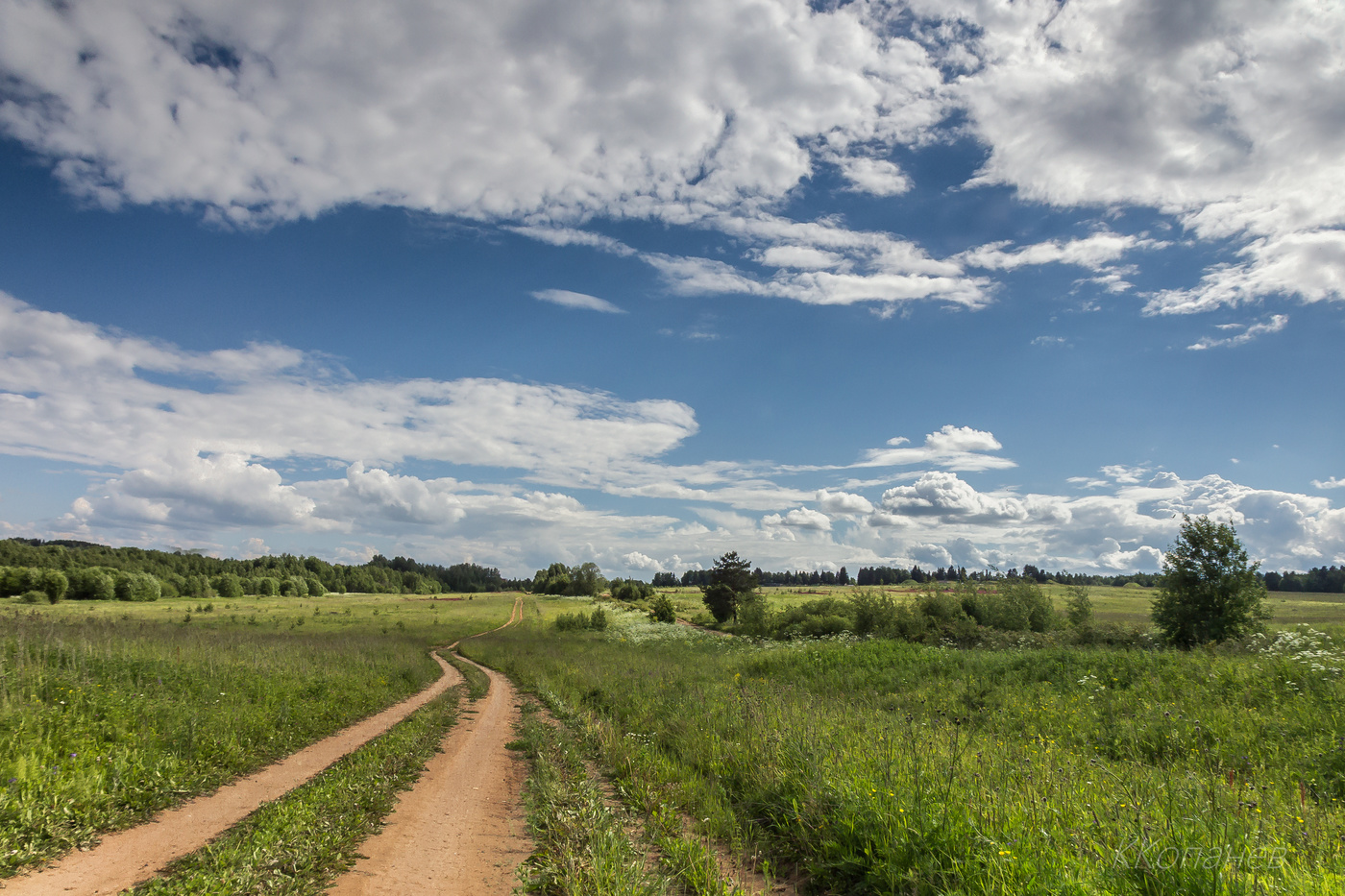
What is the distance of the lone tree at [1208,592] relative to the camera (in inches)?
1024

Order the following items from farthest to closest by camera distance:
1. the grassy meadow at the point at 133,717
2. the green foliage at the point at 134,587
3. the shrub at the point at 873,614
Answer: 1. the green foliage at the point at 134,587
2. the shrub at the point at 873,614
3. the grassy meadow at the point at 133,717

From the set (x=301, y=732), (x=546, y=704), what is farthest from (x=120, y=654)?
(x=546, y=704)

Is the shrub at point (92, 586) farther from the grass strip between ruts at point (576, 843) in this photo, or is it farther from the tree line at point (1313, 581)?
the tree line at point (1313, 581)

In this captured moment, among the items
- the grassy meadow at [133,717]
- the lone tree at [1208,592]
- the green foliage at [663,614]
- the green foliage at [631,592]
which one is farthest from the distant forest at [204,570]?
the lone tree at [1208,592]

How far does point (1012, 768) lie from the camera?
696cm

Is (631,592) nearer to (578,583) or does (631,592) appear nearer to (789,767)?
(578,583)

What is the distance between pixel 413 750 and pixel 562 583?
137 metres

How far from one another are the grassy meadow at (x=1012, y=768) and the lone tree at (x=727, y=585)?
1797 inches

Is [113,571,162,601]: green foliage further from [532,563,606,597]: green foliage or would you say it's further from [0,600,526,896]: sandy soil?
[0,600,526,896]: sandy soil

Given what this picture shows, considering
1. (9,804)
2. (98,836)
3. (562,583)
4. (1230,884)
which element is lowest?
(562,583)

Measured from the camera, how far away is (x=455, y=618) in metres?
71.5

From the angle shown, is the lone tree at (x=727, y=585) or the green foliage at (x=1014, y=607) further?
the lone tree at (x=727, y=585)

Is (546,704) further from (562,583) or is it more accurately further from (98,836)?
(562,583)

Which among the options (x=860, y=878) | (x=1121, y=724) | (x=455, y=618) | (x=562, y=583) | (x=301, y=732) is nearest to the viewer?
(x=860, y=878)
